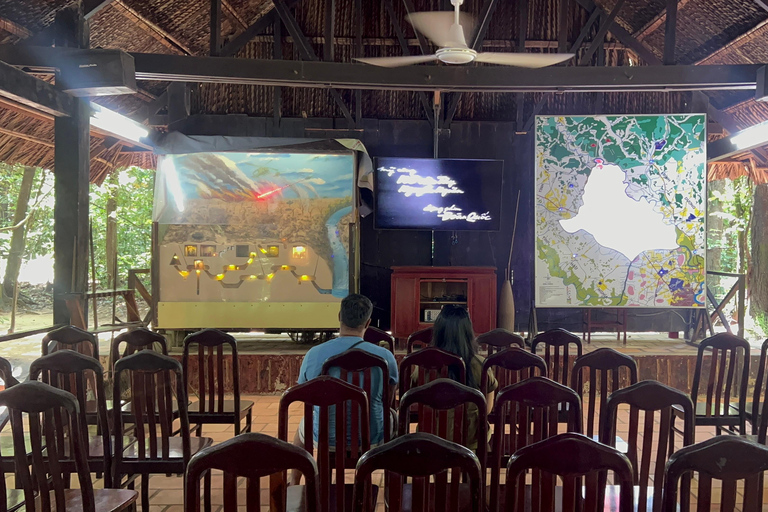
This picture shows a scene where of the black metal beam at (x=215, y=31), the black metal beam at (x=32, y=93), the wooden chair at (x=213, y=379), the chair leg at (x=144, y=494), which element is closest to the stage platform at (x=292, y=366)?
the wooden chair at (x=213, y=379)

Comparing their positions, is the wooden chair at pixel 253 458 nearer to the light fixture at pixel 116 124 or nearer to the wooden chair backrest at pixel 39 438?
the wooden chair backrest at pixel 39 438

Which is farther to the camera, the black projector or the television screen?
the television screen

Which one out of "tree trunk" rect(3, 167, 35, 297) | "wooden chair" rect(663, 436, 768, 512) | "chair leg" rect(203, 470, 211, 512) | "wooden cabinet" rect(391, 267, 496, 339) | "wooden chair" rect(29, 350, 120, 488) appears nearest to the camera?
"wooden chair" rect(663, 436, 768, 512)

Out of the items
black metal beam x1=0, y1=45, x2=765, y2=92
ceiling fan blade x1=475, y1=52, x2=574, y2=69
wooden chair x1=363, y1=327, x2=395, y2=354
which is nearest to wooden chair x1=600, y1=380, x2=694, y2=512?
wooden chair x1=363, y1=327, x2=395, y2=354

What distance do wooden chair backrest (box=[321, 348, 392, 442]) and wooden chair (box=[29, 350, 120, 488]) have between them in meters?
1.14

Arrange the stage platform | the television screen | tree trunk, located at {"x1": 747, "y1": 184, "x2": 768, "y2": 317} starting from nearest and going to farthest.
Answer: the stage platform → the television screen → tree trunk, located at {"x1": 747, "y1": 184, "x2": 768, "y2": 317}

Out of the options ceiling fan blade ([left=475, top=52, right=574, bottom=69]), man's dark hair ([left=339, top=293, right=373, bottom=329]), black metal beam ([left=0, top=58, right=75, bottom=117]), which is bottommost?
man's dark hair ([left=339, top=293, right=373, bottom=329])

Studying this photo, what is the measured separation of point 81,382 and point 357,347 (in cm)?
138

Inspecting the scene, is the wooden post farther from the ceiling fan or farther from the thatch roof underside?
the ceiling fan

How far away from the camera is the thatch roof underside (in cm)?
647

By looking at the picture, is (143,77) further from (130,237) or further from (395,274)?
(130,237)

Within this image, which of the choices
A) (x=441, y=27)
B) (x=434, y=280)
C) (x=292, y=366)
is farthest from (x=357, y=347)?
(x=434, y=280)

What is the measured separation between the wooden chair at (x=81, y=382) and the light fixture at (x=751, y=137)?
7032mm

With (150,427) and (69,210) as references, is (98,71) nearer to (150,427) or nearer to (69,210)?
(69,210)
